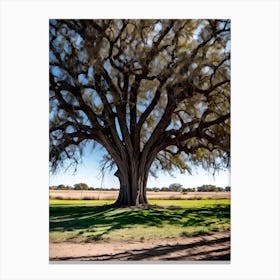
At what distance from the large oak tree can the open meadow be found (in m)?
0.29

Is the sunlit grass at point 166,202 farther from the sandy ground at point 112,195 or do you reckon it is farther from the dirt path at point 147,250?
the dirt path at point 147,250

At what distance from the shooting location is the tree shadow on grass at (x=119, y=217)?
14.9 ft

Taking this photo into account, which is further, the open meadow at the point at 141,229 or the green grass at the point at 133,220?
the green grass at the point at 133,220

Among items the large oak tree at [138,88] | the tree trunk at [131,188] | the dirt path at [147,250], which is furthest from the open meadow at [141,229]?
the large oak tree at [138,88]

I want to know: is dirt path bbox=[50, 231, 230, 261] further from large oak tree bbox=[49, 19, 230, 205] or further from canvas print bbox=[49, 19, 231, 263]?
large oak tree bbox=[49, 19, 230, 205]

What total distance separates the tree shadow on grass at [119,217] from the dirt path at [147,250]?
178 mm

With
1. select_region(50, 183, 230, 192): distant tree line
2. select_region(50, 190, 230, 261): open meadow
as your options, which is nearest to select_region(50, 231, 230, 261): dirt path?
select_region(50, 190, 230, 261): open meadow

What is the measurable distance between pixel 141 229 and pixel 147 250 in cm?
29

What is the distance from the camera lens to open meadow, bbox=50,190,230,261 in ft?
14.4

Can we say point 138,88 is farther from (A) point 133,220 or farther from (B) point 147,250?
(B) point 147,250
